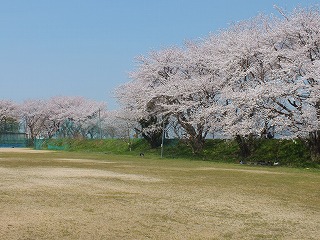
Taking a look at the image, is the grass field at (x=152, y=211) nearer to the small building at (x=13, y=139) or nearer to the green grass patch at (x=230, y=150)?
the green grass patch at (x=230, y=150)

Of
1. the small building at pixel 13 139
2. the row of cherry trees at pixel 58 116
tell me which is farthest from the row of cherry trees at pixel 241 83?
the small building at pixel 13 139

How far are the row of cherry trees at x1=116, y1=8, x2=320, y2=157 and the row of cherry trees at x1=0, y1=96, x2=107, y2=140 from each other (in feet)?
127

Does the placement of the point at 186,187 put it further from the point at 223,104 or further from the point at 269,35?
the point at 223,104

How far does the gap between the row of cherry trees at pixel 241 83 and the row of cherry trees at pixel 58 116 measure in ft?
127

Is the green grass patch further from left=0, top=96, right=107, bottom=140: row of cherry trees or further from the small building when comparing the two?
the small building

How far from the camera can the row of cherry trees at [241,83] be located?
85.8 ft

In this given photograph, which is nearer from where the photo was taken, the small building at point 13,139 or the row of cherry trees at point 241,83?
the row of cherry trees at point 241,83

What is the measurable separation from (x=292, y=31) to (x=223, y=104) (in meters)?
8.39

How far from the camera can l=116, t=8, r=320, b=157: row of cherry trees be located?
85.8 feet

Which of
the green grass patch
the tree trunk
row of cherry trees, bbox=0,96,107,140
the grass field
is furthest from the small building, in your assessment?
the grass field

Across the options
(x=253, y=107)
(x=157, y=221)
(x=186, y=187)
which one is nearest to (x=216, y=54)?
(x=253, y=107)

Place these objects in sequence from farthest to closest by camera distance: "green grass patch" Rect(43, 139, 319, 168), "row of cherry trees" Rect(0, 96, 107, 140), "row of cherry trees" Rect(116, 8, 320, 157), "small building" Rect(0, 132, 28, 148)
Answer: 1. "small building" Rect(0, 132, 28, 148)
2. "row of cherry trees" Rect(0, 96, 107, 140)
3. "green grass patch" Rect(43, 139, 319, 168)
4. "row of cherry trees" Rect(116, 8, 320, 157)

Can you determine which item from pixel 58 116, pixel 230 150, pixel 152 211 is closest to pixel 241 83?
pixel 230 150

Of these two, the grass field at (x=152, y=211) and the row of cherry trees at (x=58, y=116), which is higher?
the row of cherry trees at (x=58, y=116)
